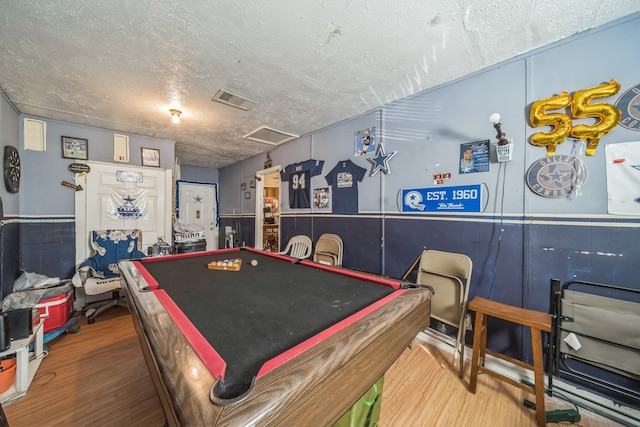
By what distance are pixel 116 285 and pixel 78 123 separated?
8.13ft

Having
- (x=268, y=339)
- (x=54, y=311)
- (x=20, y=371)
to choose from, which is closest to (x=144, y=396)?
(x=20, y=371)

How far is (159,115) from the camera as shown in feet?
9.76

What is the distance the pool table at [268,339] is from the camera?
583 millimetres

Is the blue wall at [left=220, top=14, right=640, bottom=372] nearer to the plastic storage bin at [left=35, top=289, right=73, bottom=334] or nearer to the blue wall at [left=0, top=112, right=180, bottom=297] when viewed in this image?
the plastic storage bin at [left=35, top=289, right=73, bottom=334]

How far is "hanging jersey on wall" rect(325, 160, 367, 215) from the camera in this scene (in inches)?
120

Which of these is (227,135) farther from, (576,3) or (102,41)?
(576,3)

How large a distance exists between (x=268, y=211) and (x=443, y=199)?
4.84m

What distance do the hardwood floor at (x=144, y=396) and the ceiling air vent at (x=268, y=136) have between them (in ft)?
10.2

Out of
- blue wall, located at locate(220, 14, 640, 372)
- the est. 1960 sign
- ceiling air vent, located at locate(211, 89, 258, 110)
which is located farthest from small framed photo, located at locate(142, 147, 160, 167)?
the est. 1960 sign

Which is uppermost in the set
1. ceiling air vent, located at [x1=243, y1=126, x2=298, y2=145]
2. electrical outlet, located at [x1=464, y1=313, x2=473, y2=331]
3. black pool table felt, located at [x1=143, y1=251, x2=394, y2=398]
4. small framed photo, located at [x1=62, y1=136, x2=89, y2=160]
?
ceiling air vent, located at [x1=243, y1=126, x2=298, y2=145]

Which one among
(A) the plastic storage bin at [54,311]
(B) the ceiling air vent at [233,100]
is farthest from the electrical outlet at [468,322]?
(A) the plastic storage bin at [54,311]

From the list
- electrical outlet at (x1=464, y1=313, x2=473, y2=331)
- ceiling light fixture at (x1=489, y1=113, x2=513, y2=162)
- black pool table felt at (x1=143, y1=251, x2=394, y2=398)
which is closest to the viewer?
black pool table felt at (x1=143, y1=251, x2=394, y2=398)

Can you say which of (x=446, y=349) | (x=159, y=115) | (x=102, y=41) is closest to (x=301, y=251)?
(x=446, y=349)

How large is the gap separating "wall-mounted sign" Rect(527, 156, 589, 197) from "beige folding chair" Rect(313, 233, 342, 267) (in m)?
2.02
